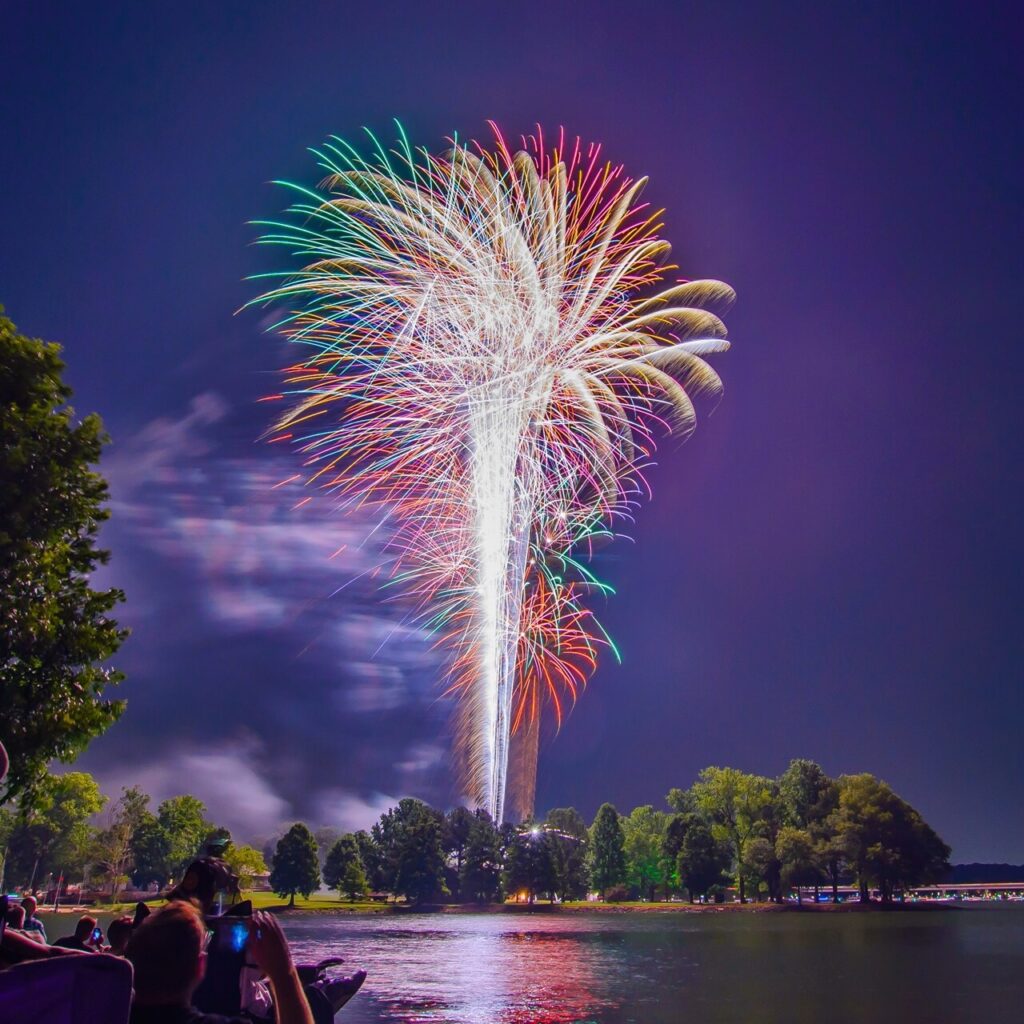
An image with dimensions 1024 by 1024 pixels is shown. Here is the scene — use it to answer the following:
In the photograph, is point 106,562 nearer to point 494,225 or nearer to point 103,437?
point 103,437

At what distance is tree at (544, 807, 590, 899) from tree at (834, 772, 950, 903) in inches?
1363

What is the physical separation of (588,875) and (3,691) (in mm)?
119110

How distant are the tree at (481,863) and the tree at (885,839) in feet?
133

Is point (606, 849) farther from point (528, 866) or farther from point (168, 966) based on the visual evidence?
point (168, 966)

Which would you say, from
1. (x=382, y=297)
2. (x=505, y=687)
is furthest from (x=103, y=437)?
(x=505, y=687)

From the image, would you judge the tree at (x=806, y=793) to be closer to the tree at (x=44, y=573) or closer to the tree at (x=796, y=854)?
the tree at (x=796, y=854)

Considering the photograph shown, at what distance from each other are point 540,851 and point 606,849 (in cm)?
1952

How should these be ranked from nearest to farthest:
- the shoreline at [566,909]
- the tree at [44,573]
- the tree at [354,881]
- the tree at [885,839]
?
the tree at [44,573]
the tree at [885,839]
the shoreline at [566,909]
the tree at [354,881]

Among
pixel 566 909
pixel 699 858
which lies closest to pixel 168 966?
pixel 699 858

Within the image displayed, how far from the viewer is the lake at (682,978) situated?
23.1 meters

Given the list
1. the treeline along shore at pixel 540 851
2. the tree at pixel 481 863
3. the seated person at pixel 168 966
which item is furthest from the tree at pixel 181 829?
the seated person at pixel 168 966

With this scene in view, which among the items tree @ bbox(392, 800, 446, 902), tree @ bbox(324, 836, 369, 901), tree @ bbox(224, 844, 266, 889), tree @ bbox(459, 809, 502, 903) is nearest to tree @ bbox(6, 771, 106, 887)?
tree @ bbox(224, 844, 266, 889)

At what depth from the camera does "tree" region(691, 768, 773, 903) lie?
111875 mm

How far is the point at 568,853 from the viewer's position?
130 meters
